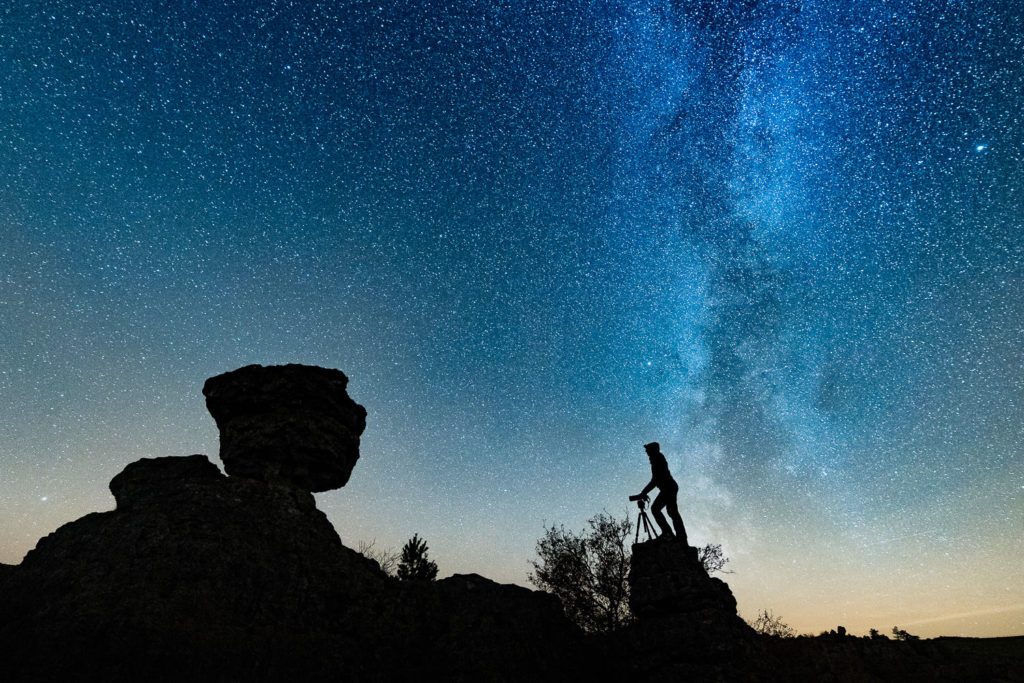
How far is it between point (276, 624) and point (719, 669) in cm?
772

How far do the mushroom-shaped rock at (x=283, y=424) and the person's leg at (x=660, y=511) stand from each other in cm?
777

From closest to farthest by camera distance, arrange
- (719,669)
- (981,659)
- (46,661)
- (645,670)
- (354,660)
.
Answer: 1. (46,661)
2. (354,660)
3. (719,669)
4. (645,670)
5. (981,659)

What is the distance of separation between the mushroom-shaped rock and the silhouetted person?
7.68 meters

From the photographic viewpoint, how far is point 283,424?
37.3 ft

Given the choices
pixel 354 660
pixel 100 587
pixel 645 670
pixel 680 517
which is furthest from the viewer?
pixel 680 517

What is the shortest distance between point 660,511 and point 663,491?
46 cm

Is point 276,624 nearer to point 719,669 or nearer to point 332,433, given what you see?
point 332,433

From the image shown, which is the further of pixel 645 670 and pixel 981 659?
pixel 981 659

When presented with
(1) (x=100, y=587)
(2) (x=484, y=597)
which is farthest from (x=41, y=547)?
(2) (x=484, y=597)

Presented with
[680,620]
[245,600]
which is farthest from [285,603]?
[680,620]

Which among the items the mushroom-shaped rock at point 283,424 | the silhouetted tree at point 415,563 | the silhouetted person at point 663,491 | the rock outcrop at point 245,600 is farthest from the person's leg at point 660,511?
the silhouetted tree at point 415,563

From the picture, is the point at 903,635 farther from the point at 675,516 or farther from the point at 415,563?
the point at 415,563

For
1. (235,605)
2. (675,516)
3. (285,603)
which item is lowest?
(235,605)

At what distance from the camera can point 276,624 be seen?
7750mm
